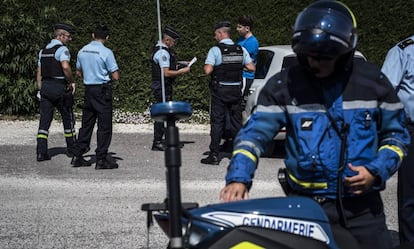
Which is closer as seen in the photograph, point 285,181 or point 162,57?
point 285,181

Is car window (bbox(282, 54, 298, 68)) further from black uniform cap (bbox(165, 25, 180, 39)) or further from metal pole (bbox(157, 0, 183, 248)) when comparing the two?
metal pole (bbox(157, 0, 183, 248))

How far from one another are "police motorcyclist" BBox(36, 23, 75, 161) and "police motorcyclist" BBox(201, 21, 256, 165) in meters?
1.90

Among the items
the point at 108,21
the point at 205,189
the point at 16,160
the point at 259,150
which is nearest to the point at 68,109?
the point at 16,160

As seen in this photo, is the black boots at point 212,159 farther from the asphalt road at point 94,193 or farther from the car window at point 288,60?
the car window at point 288,60

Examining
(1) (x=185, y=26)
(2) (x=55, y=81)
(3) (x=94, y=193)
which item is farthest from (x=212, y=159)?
(1) (x=185, y=26)

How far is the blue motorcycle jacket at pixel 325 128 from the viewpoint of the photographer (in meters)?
2.87

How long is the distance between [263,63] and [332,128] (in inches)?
314

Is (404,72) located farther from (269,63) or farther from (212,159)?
(269,63)

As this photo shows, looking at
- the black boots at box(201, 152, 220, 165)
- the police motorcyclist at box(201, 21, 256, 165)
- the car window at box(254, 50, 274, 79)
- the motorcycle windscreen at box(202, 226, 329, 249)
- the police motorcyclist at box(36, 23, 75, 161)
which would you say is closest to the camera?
the motorcycle windscreen at box(202, 226, 329, 249)

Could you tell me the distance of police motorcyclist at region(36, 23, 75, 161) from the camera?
9.33 meters

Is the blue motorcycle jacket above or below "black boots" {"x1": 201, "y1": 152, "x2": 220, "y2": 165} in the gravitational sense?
above

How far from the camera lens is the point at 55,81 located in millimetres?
9461

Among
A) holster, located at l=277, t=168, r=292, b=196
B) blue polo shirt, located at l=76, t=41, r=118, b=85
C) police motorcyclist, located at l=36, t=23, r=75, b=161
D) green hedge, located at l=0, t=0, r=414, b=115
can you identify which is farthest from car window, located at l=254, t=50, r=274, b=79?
holster, located at l=277, t=168, r=292, b=196

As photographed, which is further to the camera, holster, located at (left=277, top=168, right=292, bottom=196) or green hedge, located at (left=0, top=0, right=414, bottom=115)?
green hedge, located at (left=0, top=0, right=414, bottom=115)
